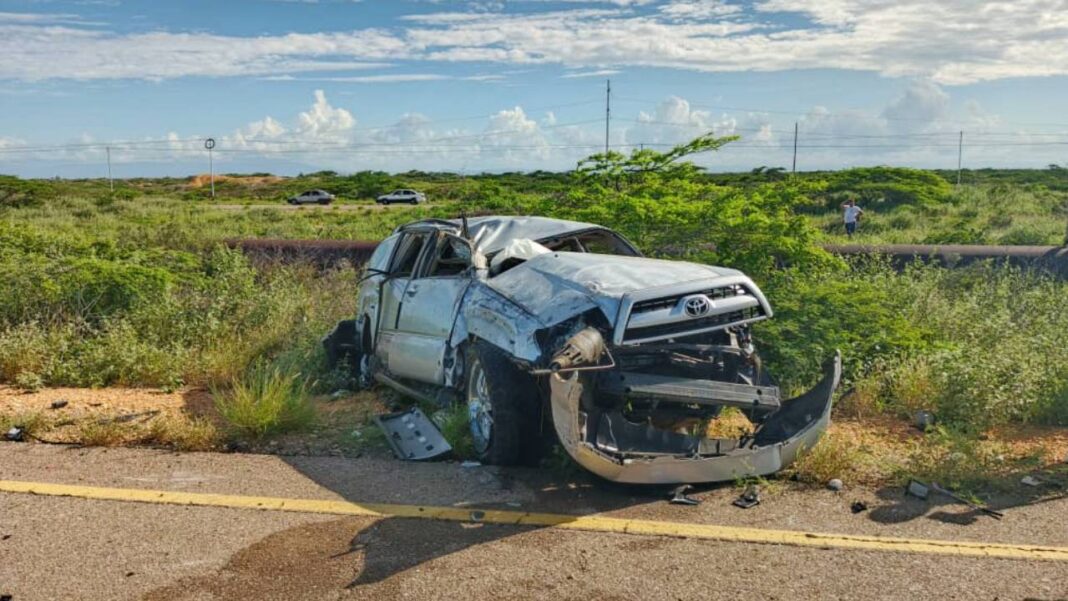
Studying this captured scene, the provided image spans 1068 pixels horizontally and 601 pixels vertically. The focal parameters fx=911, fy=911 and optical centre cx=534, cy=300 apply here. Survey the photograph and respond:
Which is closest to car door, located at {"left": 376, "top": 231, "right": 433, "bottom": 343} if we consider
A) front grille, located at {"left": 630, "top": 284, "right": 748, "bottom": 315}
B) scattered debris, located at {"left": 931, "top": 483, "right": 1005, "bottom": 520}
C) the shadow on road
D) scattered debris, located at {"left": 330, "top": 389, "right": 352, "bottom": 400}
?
scattered debris, located at {"left": 330, "top": 389, "right": 352, "bottom": 400}

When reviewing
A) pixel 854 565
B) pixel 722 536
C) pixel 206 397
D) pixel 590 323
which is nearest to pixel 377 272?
pixel 206 397

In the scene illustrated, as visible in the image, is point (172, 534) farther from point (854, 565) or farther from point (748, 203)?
point (748, 203)

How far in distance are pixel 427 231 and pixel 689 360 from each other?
2942 millimetres

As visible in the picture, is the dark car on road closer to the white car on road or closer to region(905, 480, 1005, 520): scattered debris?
the white car on road

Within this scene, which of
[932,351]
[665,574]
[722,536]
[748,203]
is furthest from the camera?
[748,203]

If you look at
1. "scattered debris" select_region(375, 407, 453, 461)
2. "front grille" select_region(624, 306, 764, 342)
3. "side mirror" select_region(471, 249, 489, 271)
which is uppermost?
"side mirror" select_region(471, 249, 489, 271)

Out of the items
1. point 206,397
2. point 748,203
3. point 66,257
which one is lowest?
point 206,397

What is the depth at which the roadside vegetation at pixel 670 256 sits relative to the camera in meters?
7.02

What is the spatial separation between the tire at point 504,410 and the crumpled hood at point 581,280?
17.7 inches

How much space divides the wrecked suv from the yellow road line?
0.40 metres

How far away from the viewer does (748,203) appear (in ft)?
33.7

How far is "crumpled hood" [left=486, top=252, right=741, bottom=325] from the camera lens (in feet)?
18.4

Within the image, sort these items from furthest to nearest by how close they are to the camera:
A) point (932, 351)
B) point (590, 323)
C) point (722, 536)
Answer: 1. point (932, 351)
2. point (590, 323)
3. point (722, 536)

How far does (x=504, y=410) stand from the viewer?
5977 mm
